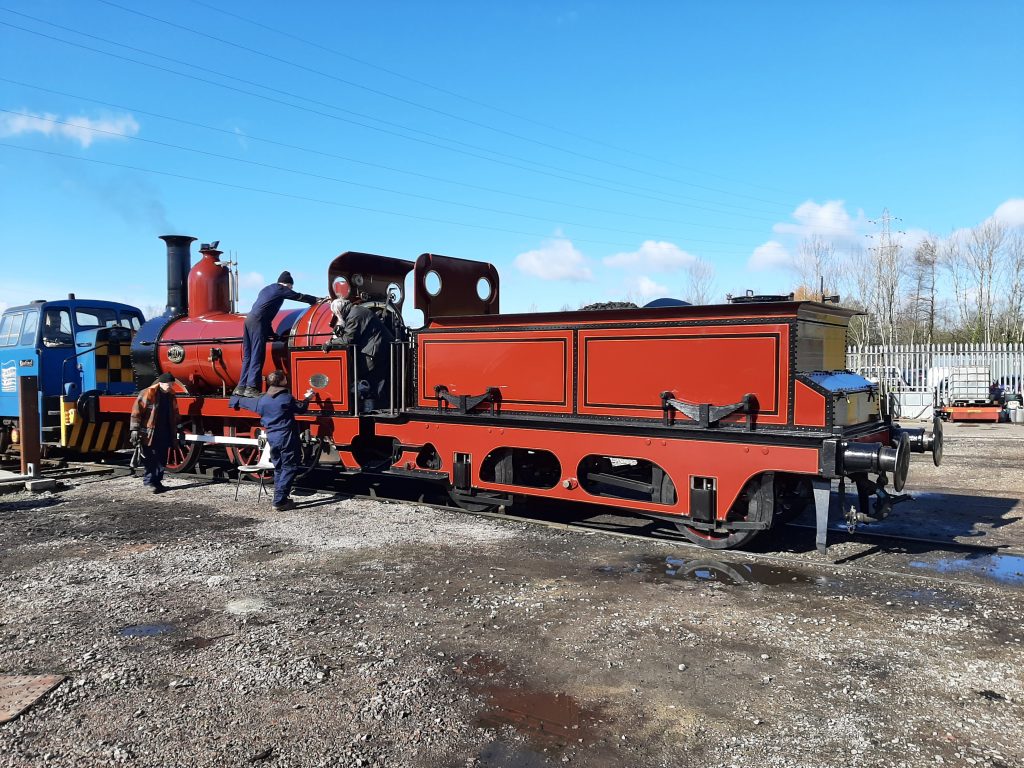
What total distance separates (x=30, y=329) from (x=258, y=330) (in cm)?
546

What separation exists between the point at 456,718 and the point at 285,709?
33.1 inches

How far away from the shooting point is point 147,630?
4.58 m

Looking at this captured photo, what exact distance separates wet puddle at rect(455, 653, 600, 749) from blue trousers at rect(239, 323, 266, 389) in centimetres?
603

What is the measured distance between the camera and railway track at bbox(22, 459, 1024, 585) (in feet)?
20.0

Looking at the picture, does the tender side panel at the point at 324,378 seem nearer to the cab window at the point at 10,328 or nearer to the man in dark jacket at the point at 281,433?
the man in dark jacket at the point at 281,433

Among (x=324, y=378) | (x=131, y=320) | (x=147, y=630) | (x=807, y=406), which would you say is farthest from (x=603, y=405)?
(x=131, y=320)

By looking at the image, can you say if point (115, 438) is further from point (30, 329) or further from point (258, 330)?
point (258, 330)

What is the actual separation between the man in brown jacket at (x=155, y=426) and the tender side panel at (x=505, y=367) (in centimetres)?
392

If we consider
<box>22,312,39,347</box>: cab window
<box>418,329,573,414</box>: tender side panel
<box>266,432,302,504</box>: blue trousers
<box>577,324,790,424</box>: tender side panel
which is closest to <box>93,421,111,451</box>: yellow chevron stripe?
<box>22,312,39,347</box>: cab window

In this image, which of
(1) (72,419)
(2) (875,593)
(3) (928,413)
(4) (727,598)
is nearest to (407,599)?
(4) (727,598)

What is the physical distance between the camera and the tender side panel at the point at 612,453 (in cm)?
591

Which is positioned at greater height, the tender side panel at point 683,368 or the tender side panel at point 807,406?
the tender side panel at point 683,368

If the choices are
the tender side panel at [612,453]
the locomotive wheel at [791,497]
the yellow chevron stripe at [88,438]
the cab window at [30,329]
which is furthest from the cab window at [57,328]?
the locomotive wheel at [791,497]

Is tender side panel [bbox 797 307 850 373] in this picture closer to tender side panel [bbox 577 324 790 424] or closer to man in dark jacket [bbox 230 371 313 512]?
tender side panel [bbox 577 324 790 424]
